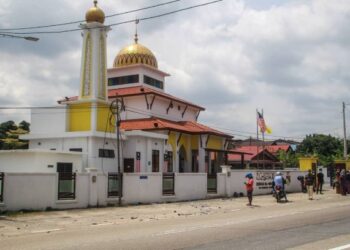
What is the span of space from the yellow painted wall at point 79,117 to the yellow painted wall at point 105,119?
744 mm

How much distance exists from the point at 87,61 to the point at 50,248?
28208 millimetres

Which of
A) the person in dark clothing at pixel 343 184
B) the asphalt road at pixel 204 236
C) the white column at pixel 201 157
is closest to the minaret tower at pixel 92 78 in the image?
the white column at pixel 201 157

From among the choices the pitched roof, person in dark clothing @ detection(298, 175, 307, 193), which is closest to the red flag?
the pitched roof

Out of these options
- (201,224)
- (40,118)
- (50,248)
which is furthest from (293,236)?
(40,118)

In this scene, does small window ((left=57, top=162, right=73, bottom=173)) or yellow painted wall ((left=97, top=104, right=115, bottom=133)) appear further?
yellow painted wall ((left=97, top=104, right=115, bottom=133))

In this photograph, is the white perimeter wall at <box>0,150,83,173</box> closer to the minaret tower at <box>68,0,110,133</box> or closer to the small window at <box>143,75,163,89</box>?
the minaret tower at <box>68,0,110,133</box>

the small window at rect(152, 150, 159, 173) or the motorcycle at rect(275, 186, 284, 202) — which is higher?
the small window at rect(152, 150, 159, 173)

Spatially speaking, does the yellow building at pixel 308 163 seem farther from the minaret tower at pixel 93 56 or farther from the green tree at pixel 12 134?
the green tree at pixel 12 134

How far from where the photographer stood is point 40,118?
39594mm

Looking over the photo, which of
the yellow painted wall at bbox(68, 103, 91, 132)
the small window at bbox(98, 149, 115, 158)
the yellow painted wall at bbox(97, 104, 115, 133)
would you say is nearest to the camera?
the small window at bbox(98, 149, 115, 158)

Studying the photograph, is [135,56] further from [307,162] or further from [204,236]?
[204,236]

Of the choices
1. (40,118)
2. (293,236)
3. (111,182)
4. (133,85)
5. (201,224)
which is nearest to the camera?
(293,236)

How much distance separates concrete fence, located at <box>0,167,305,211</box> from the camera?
21.0 m

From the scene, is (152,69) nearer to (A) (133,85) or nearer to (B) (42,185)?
(A) (133,85)
